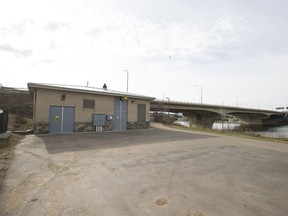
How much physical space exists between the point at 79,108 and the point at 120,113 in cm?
459

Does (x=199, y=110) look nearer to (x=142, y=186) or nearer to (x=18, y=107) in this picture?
(x=18, y=107)

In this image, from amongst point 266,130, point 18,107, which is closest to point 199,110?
point 266,130

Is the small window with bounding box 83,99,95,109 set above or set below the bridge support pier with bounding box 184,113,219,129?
above

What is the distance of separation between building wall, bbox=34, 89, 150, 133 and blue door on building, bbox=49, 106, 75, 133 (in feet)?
1.06

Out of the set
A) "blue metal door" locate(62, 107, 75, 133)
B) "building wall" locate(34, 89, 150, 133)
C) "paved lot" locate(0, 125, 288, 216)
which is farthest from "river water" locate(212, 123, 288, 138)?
"blue metal door" locate(62, 107, 75, 133)

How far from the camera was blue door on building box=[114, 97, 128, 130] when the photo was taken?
70.3ft

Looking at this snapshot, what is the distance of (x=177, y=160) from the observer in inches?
324

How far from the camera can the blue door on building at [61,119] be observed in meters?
17.2

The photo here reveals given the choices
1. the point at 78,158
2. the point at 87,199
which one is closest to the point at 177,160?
the point at 78,158

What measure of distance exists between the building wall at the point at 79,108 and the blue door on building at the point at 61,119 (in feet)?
1.06

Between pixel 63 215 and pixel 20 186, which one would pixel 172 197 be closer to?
pixel 63 215

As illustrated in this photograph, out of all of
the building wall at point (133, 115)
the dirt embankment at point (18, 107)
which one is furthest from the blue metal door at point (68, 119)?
the building wall at point (133, 115)

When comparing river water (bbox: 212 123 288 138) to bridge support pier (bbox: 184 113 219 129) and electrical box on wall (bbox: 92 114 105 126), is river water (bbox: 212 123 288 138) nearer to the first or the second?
→ bridge support pier (bbox: 184 113 219 129)

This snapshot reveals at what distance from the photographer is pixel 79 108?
18703 mm
